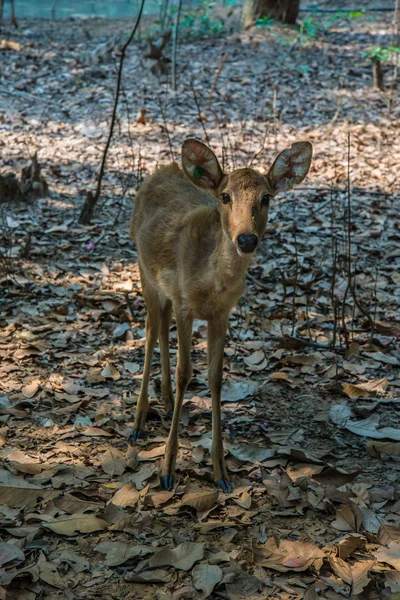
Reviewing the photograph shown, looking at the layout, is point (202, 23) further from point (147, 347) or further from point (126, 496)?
point (126, 496)

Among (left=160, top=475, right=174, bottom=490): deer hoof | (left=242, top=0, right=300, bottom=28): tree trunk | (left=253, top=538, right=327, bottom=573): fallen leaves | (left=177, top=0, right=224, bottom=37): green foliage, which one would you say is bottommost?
(left=160, top=475, right=174, bottom=490): deer hoof

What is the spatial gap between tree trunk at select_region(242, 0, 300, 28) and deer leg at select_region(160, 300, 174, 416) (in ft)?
36.4

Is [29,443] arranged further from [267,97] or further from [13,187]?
[267,97]

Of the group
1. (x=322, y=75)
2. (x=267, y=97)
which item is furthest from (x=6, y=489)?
(x=322, y=75)

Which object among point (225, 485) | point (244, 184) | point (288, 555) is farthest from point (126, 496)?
point (244, 184)

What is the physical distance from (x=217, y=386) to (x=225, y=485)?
2.03 ft

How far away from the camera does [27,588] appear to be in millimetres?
3287

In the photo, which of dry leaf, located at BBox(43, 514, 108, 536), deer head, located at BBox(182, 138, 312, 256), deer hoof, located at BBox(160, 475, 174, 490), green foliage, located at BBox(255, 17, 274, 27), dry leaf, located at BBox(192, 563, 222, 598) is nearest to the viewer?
dry leaf, located at BBox(192, 563, 222, 598)

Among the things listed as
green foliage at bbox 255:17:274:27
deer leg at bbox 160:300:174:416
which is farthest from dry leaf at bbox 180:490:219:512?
green foliage at bbox 255:17:274:27

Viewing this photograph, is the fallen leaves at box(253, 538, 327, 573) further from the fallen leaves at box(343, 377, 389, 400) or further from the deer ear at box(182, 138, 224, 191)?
the deer ear at box(182, 138, 224, 191)

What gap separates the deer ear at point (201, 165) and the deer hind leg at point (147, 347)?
1156 mm

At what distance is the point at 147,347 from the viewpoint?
502cm

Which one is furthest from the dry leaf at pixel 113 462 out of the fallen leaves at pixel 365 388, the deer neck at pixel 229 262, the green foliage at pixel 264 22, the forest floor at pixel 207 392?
the green foliage at pixel 264 22

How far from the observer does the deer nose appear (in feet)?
12.1
